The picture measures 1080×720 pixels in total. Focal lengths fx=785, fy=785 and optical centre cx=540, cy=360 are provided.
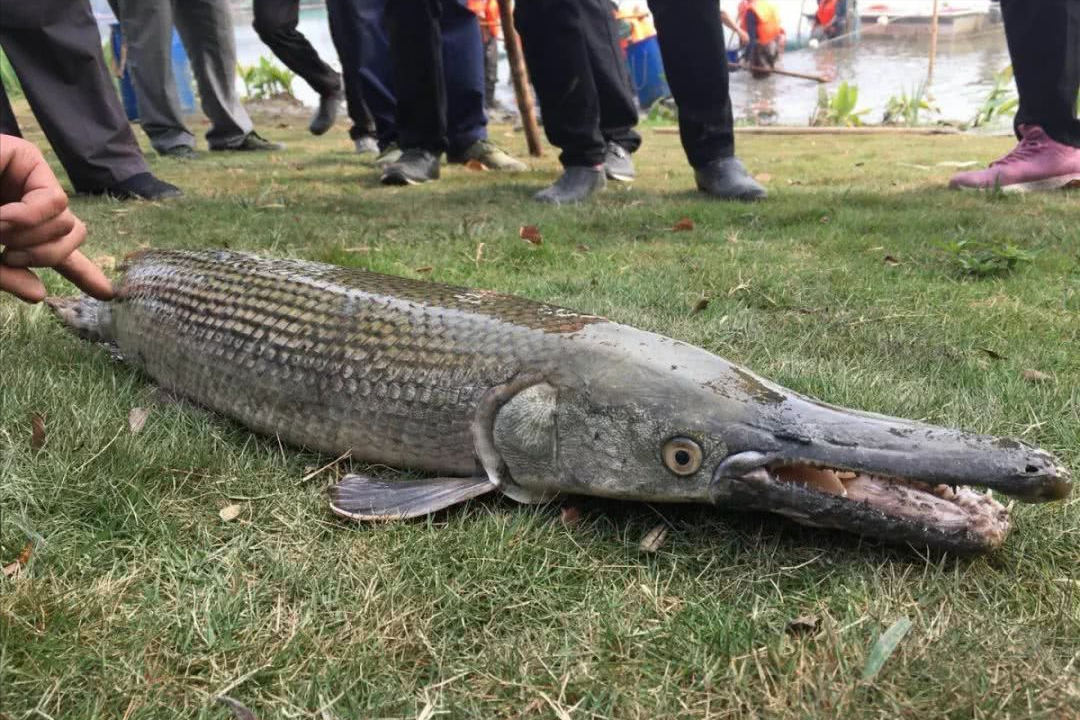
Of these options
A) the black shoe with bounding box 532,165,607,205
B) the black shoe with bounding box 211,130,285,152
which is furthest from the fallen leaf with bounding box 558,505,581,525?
Answer: the black shoe with bounding box 211,130,285,152

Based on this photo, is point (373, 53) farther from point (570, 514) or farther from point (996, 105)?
point (996, 105)

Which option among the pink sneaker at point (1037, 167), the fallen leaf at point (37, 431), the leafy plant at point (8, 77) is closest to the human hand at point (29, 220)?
the fallen leaf at point (37, 431)

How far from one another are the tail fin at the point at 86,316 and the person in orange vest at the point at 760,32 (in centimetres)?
2060

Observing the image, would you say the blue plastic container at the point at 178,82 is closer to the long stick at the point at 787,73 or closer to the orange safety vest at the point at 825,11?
the long stick at the point at 787,73

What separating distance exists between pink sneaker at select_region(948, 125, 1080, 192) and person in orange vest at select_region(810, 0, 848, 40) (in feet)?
70.6

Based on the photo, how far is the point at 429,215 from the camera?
463cm

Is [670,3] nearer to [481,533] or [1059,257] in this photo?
[1059,257]

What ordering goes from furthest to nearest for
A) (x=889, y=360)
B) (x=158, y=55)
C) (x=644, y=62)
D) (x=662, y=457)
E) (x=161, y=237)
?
(x=644, y=62) < (x=158, y=55) < (x=161, y=237) < (x=889, y=360) < (x=662, y=457)

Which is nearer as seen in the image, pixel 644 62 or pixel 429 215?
pixel 429 215

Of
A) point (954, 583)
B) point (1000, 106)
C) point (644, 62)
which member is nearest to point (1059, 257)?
point (954, 583)

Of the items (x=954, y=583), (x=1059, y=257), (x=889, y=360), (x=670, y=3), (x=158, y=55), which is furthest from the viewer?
(x=158, y=55)

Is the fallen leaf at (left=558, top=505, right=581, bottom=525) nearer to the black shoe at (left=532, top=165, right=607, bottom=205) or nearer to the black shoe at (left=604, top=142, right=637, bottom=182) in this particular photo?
the black shoe at (left=532, top=165, right=607, bottom=205)

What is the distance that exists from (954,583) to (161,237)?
3.86 meters

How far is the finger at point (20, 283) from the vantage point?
1.70m
